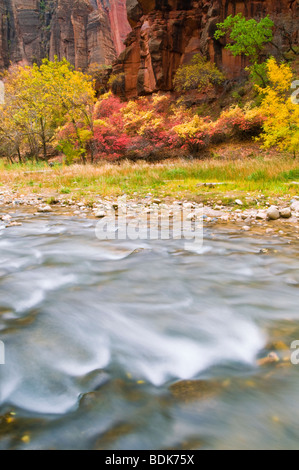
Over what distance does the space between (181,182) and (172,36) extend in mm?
28008

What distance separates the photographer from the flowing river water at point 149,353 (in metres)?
1.03

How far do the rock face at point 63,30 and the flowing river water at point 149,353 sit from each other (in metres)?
54.4

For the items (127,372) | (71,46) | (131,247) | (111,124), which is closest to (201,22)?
(111,124)

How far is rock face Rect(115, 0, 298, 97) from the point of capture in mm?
26000

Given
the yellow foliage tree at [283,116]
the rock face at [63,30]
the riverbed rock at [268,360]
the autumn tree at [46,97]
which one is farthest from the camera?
the rock face at [63,30]

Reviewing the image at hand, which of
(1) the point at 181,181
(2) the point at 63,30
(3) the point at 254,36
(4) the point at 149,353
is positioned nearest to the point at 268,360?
(4) the point at 149,353

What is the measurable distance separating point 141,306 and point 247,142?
21.3 metres

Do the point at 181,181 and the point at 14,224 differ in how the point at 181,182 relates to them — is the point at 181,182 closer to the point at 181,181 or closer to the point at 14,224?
the point at 181,181

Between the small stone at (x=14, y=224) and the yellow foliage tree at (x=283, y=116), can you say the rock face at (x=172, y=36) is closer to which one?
the yellow foliage tree at (x=283, y=116)

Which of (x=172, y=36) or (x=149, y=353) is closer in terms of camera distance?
(x=149, y=353)

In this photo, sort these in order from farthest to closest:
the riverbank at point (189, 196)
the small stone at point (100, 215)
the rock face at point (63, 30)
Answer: the rock face at point (63, 30) → the small stone at point (100, 215) → the riverbank at point (189, 196)

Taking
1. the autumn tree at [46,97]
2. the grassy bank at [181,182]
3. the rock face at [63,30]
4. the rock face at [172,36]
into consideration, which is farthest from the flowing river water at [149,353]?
the rock face at [63,30]

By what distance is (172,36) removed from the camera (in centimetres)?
2903

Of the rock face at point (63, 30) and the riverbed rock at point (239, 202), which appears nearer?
the riverbed rock at point (239, 202)
